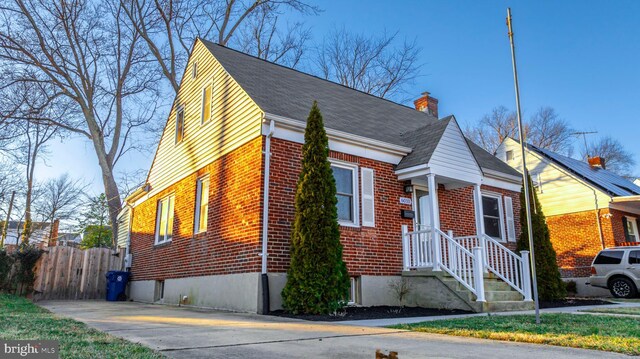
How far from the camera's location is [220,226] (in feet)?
32.4

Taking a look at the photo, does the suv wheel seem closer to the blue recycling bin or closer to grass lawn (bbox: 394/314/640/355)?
grass lawn (bbox: 394/314/640/355)

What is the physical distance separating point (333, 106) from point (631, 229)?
15.8 metres

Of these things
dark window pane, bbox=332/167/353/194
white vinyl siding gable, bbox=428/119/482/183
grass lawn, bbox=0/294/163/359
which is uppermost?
white vinyl siding gable, bbox=428/119/482/183

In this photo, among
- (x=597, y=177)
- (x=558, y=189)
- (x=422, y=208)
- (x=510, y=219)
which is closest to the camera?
(x=422, y=208)

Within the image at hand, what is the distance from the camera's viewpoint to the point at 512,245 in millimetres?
13094

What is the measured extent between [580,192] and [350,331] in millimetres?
17766

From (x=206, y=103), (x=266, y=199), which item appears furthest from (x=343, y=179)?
(x=206, y=103)

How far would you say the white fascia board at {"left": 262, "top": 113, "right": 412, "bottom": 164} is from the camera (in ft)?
29.7

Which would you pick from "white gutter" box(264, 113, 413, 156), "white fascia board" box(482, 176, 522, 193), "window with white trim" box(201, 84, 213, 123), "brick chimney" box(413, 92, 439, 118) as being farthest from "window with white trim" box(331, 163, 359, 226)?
"brick chimney" box(413, 92, 439, 118)

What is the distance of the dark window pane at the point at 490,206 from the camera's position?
13055mm

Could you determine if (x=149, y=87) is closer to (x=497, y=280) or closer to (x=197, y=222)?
(x=197, y=222)

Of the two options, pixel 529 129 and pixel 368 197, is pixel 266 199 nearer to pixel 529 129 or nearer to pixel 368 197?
pixel 368 197

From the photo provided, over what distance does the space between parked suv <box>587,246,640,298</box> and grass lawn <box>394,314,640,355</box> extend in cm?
932

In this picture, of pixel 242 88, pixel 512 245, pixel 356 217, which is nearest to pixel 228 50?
pixel 242 88
